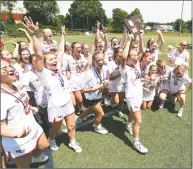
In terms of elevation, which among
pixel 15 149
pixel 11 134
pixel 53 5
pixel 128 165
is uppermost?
pixel 53 5

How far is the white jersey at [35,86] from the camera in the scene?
16.3 ft

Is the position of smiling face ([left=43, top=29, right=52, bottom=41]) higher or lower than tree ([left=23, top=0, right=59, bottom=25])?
lower

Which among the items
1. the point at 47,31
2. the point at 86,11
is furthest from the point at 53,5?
the point at 47,31

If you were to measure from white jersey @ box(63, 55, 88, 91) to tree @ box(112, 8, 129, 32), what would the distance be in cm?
5550

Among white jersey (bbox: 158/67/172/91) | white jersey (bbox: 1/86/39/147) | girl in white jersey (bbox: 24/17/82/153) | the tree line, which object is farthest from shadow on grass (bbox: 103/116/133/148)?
the tree line

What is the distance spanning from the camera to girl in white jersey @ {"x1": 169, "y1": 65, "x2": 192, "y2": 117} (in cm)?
671

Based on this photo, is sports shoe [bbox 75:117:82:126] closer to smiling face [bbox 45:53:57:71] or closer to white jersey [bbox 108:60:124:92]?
white jersey [bbox 108:60:124:92]

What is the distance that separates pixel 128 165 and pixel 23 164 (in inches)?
74.5

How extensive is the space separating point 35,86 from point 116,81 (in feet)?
7.12

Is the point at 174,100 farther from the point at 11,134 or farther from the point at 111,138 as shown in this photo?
the point at 11,134

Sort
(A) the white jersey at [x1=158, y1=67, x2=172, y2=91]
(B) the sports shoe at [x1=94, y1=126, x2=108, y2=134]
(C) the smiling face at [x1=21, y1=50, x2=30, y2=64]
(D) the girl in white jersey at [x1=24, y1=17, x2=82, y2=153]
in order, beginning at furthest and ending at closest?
(A) the white jersey at [x1=158, y1=67, x2=172, y2=91] → (B) the sports shoe at [x1=94, y1=126, x2=108, y2=134] → (C) the smiling face at [x1=21, y1=50, x2=30, y2=64] → (D) the girl in white jersey at [x1=24, y1=17, x2=82, y2=153]

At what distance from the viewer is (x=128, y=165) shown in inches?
176

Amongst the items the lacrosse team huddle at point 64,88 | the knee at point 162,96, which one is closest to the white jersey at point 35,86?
the lacrosse team huddle at point 64,88

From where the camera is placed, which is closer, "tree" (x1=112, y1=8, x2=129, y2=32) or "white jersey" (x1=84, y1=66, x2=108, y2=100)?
"white jersey" (x1=84, y1=66, x2=108, y2=100)
